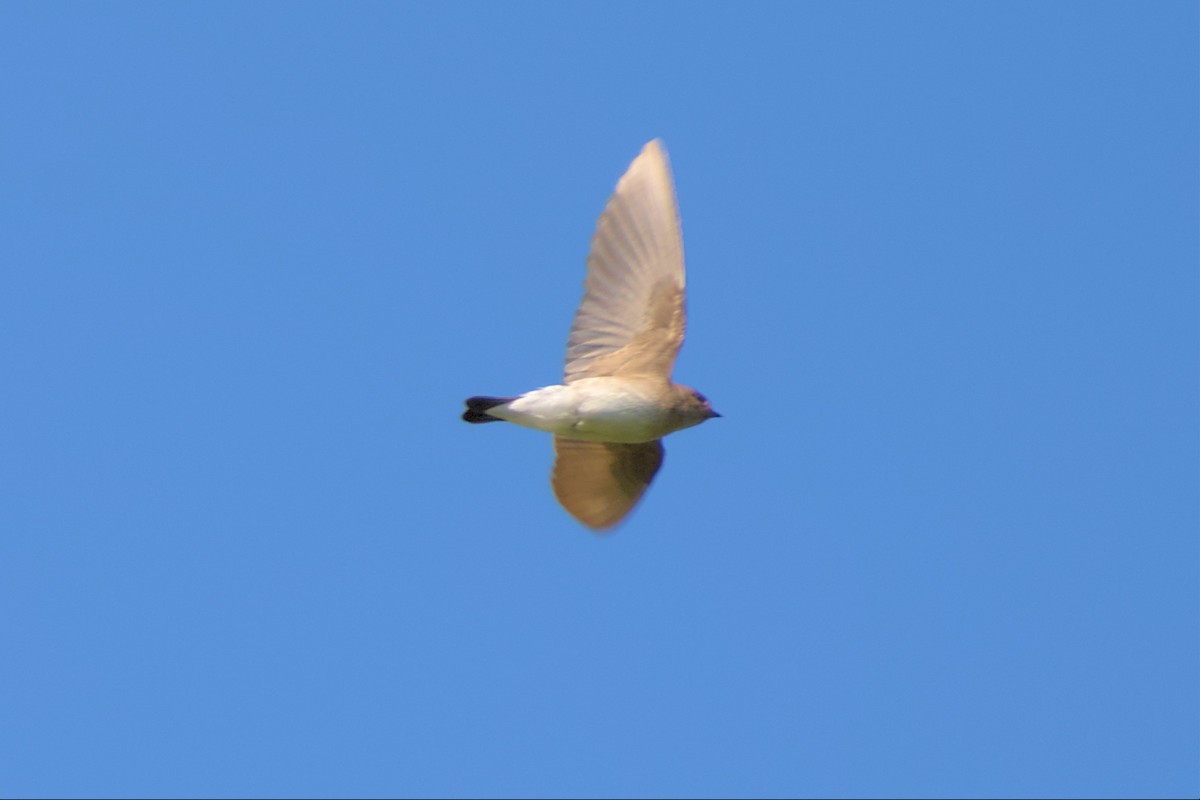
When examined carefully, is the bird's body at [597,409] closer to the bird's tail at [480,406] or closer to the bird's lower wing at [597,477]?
the bird's tail at [480,406]

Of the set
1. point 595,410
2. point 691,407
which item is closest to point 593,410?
point 595,410

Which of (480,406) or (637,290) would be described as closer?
(480,406)

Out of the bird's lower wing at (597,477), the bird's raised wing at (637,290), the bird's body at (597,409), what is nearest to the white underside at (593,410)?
the bird's body at (597,409)

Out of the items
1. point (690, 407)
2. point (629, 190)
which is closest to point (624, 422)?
point (690, 407)

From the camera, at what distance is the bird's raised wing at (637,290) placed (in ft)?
49.5

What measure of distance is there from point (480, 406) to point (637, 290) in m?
1.23

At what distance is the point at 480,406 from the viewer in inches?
588

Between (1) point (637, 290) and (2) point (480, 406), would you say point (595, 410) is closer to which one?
(2) point (480, 406)

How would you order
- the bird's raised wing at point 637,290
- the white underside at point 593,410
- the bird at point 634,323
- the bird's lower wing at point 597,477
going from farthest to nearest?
the bird's lower wing at point 597,477 → the bird's raised wing at point 637,290 → the bird at point 634,323 → the white underside at point 593,410

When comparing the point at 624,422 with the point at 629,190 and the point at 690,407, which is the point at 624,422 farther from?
the point at 629,190

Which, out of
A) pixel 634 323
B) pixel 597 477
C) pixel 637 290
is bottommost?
pixel 597 477

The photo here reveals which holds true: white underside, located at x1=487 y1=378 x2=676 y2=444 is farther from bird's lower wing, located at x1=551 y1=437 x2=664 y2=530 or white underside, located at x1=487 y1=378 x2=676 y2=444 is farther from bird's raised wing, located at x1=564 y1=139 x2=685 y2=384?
bird's lower wing, located at x1=551 y1=437 x2=664 y2=530

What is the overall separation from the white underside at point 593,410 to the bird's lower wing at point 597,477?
23.7 inches

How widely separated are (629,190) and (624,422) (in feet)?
4.78
